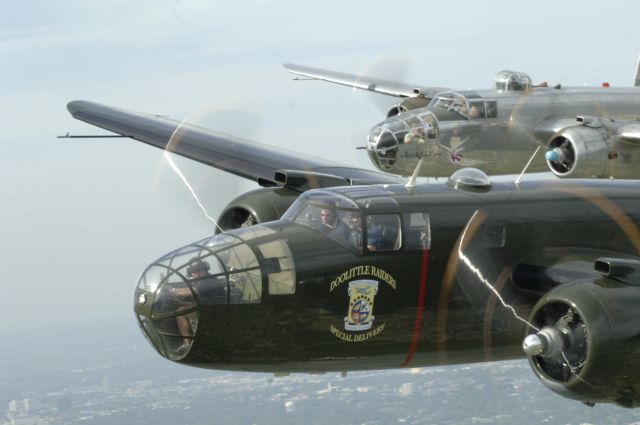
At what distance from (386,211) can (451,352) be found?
102 inches

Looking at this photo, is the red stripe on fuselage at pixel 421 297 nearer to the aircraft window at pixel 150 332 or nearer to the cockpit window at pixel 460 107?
the aircraft window at pixel 150 332

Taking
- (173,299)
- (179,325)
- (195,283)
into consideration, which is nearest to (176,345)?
(179,325)

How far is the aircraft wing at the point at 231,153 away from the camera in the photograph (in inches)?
1047

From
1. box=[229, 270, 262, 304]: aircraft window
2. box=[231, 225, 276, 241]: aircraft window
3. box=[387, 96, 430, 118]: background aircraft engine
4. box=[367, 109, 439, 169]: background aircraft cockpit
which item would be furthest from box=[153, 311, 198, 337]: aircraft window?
box=[387, 96, 430, 118]: background aircraft engine

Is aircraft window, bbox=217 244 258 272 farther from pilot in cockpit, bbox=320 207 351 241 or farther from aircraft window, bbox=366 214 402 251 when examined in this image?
aircraft window, bbox=366 214 402 251

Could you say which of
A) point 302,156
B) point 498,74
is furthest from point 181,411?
point 302,156

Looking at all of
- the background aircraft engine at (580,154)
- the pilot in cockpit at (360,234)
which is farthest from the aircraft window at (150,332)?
the background aircraft engine at (580,154)

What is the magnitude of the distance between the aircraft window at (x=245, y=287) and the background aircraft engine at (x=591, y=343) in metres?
3.99

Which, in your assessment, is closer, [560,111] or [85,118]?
[85,118]

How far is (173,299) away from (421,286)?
3963 mm

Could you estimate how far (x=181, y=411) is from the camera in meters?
195

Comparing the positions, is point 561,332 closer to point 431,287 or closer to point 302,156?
point 431,287

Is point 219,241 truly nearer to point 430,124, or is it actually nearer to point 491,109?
point 430,124

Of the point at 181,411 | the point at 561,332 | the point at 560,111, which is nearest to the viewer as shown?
the point at 561,332
